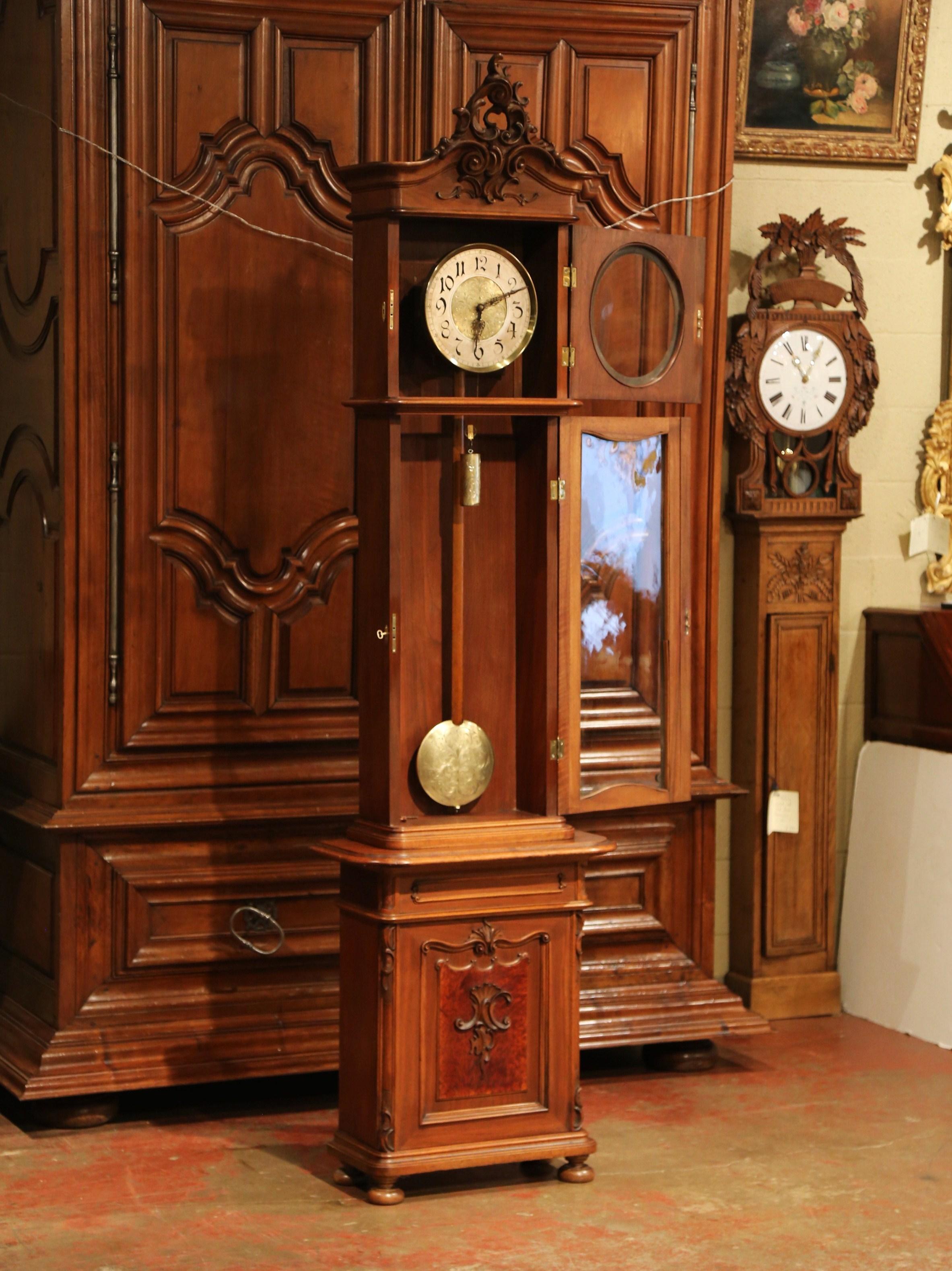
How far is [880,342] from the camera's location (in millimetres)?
5133

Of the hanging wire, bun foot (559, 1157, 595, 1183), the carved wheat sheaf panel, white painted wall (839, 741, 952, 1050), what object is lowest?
bun foot (559, 1157, 595, 1183)

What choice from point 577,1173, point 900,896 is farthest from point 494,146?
point 900,896

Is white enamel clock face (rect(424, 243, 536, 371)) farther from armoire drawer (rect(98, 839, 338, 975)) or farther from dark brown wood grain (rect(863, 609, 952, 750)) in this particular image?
dark brown wood grain (rect(863, 609, 952, 750))

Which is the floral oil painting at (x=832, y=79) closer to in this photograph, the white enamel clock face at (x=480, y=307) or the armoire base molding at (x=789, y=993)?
the white enamel clock face at (x=480, y=307)

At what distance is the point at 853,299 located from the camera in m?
4.95

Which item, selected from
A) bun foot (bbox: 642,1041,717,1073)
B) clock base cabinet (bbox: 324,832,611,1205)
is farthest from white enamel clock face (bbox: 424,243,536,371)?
bun foot (bbox: 642,1041,717,1073)

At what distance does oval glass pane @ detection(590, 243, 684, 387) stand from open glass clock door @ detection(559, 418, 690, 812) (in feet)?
0.40

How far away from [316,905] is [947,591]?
2126 millimetres

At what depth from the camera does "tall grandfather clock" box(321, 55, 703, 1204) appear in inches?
141

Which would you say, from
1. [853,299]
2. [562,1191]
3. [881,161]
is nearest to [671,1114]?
[562,1191]

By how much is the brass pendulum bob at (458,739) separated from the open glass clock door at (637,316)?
314 mm

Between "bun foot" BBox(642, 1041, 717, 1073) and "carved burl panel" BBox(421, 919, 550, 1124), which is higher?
"carved burl panel" BBox(421, 919, 550, 1124)

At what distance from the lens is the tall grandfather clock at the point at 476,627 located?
359 centimetres

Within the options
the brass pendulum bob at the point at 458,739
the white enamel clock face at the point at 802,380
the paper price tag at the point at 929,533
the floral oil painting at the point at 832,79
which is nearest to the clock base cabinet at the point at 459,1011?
the brass pendulum bob at the point at 458,739
